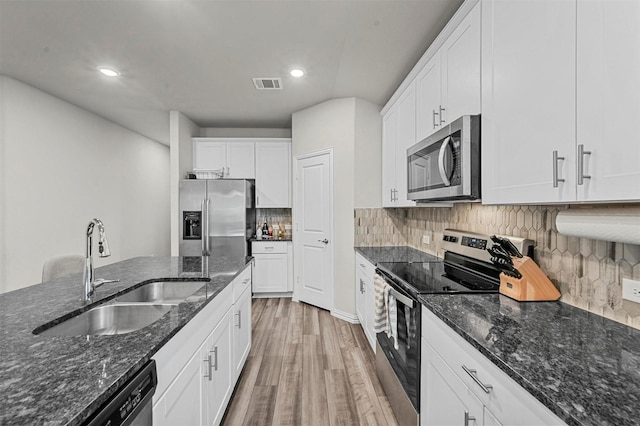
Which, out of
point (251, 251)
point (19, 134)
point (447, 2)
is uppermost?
point (447, 2)

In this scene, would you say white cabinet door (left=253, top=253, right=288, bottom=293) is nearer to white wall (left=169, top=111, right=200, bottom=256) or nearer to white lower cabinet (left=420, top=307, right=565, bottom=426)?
white wall (left=169, top=111, right=200, bottom=256)

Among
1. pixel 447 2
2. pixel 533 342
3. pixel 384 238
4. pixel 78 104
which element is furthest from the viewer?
pixel 78 104

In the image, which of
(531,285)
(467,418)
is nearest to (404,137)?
(531,285)

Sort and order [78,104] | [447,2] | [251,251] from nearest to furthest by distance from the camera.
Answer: [447,2]
[78,104]
[251,251]

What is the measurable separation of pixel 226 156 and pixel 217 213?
105 centimetres

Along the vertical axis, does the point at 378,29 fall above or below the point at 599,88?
above

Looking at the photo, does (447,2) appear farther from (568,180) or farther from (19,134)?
(19,134)

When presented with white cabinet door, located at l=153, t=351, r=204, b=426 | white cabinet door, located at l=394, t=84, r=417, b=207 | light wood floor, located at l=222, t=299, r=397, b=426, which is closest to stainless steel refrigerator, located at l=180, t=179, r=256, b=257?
light wood floor, located at l=222, t=299, r=397, b=426

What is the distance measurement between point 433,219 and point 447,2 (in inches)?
68.2

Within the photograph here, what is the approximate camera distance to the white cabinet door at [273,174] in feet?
16.0

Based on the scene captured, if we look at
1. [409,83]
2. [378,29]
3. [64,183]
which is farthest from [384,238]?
[64,183]

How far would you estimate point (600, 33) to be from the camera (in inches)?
35.6

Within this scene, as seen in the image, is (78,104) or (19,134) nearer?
(19,134)

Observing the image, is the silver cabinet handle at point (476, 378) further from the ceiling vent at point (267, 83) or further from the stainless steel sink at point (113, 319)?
the ceiling vent at point (267, 83)
